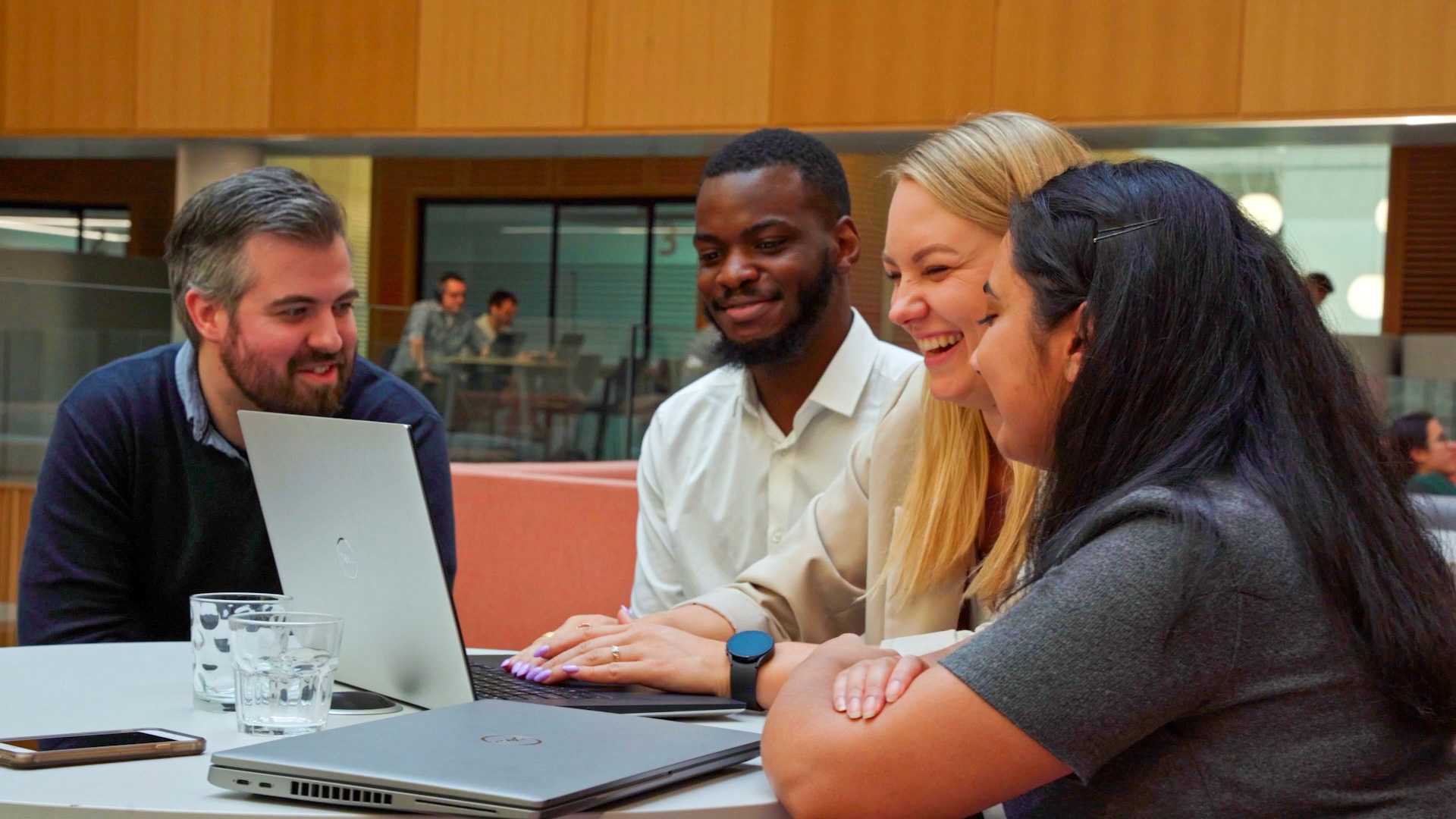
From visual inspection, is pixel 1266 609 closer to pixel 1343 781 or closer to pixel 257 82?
pixel 1343 781

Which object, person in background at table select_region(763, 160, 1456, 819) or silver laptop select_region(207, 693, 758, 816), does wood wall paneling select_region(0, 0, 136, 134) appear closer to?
silver laptop select_region(207, 693, 758, 816)

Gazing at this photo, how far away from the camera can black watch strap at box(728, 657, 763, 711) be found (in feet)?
4.83

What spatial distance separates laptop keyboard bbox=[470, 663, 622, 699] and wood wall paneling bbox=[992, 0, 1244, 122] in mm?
5931

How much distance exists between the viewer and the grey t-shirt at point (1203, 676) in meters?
0.98

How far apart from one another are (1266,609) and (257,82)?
835 cm

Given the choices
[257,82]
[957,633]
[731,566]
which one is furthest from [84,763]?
[257,82]

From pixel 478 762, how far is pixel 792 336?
1.59m

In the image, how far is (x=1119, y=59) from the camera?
6906 mm

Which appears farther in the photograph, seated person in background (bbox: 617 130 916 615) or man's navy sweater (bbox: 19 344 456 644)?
seated person in background (bbox: 617 130 916 615)

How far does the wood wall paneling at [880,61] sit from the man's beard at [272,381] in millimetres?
5440

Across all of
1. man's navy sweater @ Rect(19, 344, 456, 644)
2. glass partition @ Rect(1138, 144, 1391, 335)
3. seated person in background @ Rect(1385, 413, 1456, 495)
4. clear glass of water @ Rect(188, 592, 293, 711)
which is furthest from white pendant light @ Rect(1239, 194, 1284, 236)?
clear glass of water @ Rect(188, 592, 293, 711)

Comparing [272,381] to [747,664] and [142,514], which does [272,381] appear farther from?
[747,664]

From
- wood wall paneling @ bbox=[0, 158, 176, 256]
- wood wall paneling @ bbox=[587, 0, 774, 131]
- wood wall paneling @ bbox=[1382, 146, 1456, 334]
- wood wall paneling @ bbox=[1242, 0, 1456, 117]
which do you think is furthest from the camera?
wood wall paneling @ bbox=[0, 158, 176, 256]

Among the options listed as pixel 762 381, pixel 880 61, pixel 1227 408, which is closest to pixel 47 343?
pixel 880 61
